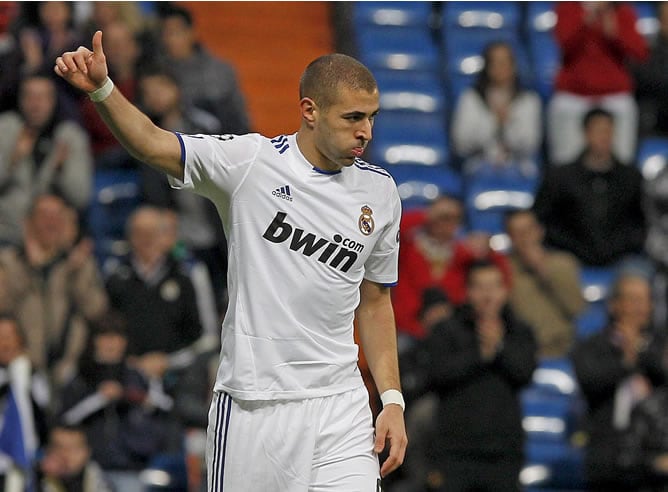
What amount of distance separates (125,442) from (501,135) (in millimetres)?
4794

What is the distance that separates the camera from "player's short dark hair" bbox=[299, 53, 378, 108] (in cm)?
555

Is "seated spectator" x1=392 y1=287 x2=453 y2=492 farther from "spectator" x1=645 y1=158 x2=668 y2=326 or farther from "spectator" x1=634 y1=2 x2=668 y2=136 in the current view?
"spectator" x1=634 y1=2 x2=668 y2=136

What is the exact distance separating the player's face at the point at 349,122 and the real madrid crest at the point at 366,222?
0.23 m

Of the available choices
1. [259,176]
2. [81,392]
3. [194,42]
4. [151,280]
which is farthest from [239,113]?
[259,176]

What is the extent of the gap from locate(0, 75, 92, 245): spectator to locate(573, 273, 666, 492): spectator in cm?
398

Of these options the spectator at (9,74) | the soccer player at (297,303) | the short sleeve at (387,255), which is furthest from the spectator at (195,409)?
the soccer player at (297,303)

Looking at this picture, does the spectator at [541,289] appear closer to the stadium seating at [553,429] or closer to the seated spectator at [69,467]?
the stadium seating at [553,429]

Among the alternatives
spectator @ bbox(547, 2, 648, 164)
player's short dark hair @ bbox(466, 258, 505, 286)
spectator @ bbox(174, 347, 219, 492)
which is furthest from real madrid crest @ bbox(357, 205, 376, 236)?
spectator @ bbox(547, 2, 648, 164)

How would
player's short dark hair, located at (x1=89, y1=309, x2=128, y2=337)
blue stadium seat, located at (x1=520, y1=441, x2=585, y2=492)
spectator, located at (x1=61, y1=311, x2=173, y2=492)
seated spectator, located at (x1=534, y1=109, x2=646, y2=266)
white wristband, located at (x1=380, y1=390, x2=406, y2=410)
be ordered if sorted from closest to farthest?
white wristband, located at (x1=380, y1=390, x2=406, y2=410), spectator, located at (x1=61, y1=311, x2=173, y2=492), player's short dark hair, located at (x1=89, y1=309, x2=128, y2=337), blue stadium seat, located at (x1=520, y1=441, x2=585, y2=492), seated spectator, located at (x1=534, y1=109, x2=646, y2=266)

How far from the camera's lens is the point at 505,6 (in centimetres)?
1462

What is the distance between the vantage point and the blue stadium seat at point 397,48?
46.0 ft

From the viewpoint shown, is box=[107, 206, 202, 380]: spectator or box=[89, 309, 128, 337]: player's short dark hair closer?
box=[89, 309, 128, 337]: player's short dark hair

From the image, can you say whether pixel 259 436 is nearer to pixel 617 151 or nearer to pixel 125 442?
pixel 125 442

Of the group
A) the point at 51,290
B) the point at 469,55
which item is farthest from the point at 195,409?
the point at 469,55
